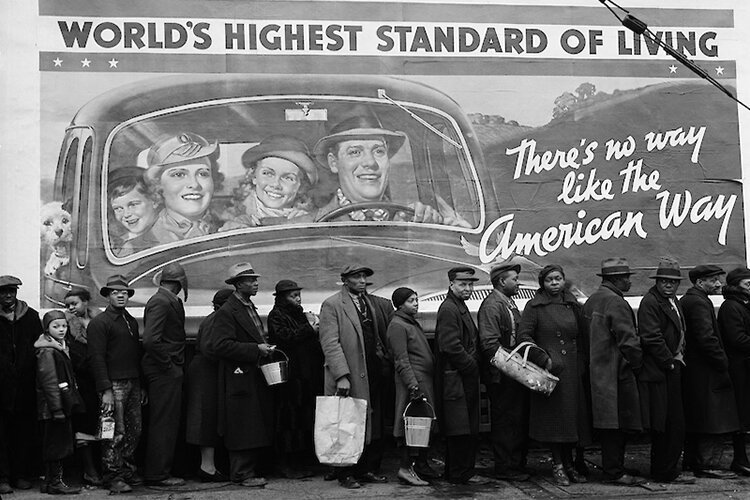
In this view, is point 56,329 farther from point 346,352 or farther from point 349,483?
point 349,483

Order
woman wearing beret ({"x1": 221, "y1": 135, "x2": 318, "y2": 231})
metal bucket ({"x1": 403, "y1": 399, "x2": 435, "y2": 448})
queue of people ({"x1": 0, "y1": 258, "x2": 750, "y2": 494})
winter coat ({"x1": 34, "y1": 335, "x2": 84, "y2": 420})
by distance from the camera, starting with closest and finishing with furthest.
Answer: winter coat ({"x1": 34, "y1": 335, "x2": 84, "y2": 420}) → metal bucket ({"x1": 403, "y1": 399, "x2": 435, "y2": 448}) → queue of people ({"x1": 0, "y1": 258, "x2": 750, "y2": 494}) → woman wearing beret ({"x1": 221, "y1": 135, "x2": 318, "y2": 231})

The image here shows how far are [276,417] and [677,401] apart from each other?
3643 mm

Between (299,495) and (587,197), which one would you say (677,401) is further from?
(299,495)

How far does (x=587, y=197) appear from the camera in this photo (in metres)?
11.2

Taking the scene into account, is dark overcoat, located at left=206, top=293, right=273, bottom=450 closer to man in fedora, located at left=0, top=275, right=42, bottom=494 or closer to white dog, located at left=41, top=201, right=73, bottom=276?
man in fedora, located at left=0, top=275, right=42, bottom=494

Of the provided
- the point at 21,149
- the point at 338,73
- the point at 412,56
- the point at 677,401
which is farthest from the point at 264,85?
the point at 677,401

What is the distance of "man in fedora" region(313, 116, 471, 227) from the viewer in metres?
10.9

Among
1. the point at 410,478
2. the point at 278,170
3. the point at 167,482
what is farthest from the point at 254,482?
the point at 278,170

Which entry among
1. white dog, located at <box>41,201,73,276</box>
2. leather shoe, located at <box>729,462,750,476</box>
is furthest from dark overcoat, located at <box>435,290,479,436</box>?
white dog, located at <box>41,201,73,276</box>

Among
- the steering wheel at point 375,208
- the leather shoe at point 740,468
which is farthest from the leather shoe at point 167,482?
the leather shoe at point 740,468

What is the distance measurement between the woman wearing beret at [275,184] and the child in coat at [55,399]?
2209 millimetres

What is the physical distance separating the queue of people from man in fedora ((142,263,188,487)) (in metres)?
0.01

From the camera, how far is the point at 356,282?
9.62 metres

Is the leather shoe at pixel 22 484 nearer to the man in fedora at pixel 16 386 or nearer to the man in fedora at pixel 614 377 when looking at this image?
the man in fedora at pixel 16 386
